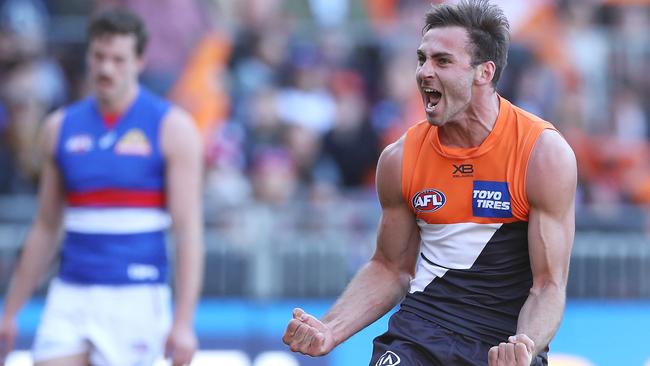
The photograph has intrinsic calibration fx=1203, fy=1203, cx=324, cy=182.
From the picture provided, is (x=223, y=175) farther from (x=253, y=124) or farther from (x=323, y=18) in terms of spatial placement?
(x=323, y=18)

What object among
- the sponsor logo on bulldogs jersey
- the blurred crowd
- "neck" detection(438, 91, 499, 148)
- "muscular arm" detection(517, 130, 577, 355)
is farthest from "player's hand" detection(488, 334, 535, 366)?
the blurred crowd

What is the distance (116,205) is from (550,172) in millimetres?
2721

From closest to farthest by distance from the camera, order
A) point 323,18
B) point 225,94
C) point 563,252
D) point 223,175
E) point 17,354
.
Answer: point 563,252 < point 17,354 < point 223,175 < point 225,94 < point 323,18

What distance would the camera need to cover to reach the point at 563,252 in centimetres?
508

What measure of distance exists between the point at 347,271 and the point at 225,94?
8.56 feet

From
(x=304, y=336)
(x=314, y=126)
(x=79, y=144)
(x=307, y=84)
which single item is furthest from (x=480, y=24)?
(x=307, y=84)

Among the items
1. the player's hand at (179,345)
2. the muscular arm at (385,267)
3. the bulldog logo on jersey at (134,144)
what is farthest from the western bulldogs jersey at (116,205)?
the muscular arm at (385,267)

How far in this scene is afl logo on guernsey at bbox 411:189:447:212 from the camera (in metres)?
5.30

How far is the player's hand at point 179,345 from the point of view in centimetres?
657

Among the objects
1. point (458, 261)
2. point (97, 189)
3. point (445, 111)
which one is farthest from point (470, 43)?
point (97, 189)

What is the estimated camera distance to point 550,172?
16.6 feet

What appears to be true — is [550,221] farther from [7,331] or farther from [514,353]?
[7,331]

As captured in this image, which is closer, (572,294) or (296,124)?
(572,294)

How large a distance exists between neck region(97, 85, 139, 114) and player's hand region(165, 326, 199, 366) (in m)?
1.31
